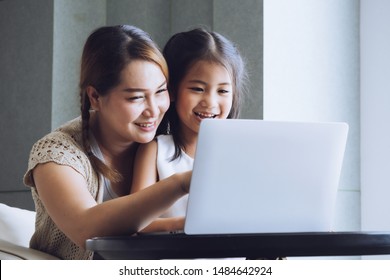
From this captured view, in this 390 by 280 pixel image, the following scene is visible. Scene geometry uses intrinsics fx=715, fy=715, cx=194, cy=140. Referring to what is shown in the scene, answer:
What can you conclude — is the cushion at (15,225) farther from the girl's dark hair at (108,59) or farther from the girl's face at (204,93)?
the girl's face at (204,93)

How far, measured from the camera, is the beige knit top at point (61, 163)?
1.52 metres

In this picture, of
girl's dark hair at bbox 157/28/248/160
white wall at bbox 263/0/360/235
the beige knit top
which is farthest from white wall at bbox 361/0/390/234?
the beige knit top

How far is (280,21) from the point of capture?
317cm

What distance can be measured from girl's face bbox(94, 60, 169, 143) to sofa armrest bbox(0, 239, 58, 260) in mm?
326

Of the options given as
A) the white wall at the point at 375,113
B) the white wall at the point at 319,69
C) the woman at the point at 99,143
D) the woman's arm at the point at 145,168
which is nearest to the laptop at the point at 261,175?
the woman at the point at 99,143

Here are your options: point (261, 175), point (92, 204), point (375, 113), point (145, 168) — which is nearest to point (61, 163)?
point (92, 204)

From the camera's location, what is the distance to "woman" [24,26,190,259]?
139 cm

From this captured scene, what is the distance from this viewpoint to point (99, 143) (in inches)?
67.7

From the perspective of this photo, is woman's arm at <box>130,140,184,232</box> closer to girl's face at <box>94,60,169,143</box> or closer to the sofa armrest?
girl's face at <box>94,60,169,143</box>

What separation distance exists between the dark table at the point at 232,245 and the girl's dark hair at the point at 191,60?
2.30 ft

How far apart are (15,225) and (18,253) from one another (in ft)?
1.31

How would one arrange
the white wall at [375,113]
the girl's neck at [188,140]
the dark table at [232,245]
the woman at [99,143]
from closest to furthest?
1. the dark table at [232,245]
2. the woman at [99,143]
3. the girl's neck at [188,140]
4. the white wall at [375,113]
